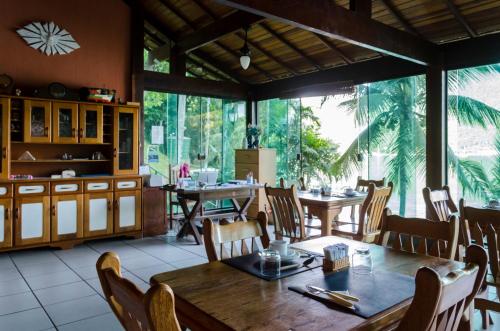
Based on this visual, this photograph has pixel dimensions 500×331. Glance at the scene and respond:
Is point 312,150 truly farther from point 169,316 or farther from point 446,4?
point 169,316

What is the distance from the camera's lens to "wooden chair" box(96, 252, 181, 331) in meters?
0.87

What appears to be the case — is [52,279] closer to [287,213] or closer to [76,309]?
[76,309]

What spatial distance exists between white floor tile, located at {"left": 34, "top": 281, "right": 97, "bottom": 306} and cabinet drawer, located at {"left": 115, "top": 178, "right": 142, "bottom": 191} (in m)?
1.95

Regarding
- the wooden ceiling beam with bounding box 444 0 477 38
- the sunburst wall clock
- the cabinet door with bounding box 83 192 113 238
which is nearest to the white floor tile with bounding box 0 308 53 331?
the cabinet door with bounding box 83 192 113 238

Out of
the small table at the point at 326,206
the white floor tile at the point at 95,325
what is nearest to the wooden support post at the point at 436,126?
the small table at the point at 326,206

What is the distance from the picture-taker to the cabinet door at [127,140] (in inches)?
218

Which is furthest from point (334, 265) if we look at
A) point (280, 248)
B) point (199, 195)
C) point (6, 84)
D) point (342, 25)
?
point (6, 84)

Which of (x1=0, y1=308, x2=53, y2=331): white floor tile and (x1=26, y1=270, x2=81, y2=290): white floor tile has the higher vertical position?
(x1=26, y1=270, x2=81, y2=290): white floor tile

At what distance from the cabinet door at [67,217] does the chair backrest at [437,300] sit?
15.9 feet

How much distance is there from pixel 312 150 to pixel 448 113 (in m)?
2.52

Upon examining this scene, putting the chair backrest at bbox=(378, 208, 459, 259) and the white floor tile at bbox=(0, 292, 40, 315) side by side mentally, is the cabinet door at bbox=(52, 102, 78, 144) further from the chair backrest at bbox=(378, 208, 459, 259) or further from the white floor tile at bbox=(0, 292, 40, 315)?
the chair backrest at bbox=(378, 208, 459, 259)

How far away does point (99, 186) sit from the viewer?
527cm

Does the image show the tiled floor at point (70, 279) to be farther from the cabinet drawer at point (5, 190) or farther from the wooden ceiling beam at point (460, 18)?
the wooden ceiling beam at point (460, 18)

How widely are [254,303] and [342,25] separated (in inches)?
121
